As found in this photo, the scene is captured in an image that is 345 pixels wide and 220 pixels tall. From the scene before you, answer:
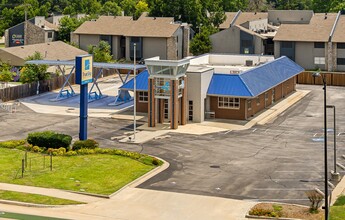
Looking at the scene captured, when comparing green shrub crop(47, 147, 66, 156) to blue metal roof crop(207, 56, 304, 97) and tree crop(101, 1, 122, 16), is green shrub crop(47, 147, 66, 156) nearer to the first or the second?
blue metal roof crop(207, 56, 304, 97)

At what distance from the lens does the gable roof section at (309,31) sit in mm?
116225

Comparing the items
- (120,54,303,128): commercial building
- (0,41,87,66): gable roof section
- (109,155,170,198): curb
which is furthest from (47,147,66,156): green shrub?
(0,41,87,66): gable roof section

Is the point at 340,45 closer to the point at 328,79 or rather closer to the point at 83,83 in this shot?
the point at 328,79

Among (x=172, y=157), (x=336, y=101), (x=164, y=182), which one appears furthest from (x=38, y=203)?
(x=336, y=101)

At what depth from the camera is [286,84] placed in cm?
9619

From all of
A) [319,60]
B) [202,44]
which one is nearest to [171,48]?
[202,44]

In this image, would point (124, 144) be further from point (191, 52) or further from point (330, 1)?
point (330, 1)

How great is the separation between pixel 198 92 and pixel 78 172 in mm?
25957

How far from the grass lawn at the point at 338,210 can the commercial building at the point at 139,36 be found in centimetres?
8361

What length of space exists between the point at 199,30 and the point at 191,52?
12389 mm

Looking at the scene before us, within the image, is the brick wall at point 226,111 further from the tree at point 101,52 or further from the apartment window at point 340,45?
the tree at point 101,52

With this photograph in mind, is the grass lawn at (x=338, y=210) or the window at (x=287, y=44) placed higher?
the window at (x=287, y=44)

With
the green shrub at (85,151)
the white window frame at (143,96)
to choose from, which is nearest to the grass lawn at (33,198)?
the green shrub at (85,151)

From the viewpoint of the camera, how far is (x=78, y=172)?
52.3 metres
